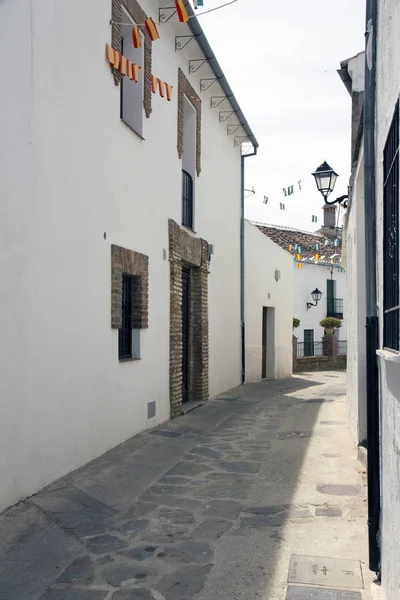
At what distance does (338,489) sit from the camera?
19.1 feet

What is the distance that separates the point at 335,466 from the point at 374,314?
3166 mm

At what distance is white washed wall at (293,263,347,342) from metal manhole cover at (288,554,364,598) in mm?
26594

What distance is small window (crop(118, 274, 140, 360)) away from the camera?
8.09 metres

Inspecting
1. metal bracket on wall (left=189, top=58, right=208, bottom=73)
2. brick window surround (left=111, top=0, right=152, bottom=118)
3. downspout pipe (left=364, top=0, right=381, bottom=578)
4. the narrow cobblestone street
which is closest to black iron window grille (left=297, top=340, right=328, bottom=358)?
metal bracket on wall (left=189, top=58, right=208, bottom=73)

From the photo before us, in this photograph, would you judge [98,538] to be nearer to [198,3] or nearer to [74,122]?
[74,122]

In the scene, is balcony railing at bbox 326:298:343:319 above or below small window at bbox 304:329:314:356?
above

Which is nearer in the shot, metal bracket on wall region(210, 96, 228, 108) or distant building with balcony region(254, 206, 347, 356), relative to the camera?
metal bracket on wall region(210, 96, 228, 108)

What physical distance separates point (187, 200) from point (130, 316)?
341cm

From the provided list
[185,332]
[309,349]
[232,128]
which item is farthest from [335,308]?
[185,332]

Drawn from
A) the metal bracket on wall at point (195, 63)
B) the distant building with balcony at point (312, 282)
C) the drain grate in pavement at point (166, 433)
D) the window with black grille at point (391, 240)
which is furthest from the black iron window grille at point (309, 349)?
the window with black grille at point (391, 240)

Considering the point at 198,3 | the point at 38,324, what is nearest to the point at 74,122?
the point at 198,3

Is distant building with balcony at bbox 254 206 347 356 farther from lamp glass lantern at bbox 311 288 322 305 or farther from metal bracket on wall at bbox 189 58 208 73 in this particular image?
metal bracket on wall at bbox 189 58 208 73

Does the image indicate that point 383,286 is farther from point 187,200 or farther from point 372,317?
point 187,200

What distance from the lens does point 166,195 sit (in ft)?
30.8
